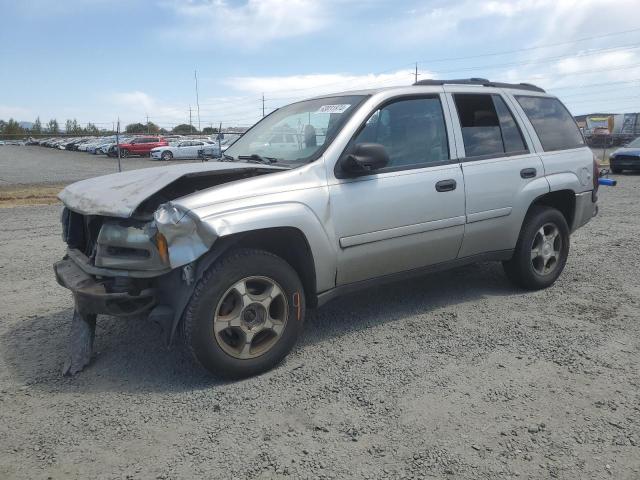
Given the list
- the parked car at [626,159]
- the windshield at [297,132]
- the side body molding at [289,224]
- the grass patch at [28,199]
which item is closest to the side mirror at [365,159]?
the windshield at [297,132]

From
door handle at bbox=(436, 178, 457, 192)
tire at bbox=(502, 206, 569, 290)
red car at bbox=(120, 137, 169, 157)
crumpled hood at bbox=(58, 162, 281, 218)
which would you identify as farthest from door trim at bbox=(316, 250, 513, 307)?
red car at bbox=(120, 137, 169, 157)

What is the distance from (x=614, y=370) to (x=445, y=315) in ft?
4.44

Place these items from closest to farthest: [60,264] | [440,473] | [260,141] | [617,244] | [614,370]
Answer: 1. [440,473]
2. [614,370]
3. [60,264]
4. [260,141]
5. [617,244]

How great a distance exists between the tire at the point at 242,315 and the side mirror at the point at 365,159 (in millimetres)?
815

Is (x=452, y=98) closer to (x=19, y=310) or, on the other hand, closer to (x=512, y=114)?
(x=512, y=114)

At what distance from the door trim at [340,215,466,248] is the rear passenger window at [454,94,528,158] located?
60cm

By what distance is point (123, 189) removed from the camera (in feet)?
11.7

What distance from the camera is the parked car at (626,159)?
18.1 meters

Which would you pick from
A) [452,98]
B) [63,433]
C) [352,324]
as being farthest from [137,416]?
[452,98]

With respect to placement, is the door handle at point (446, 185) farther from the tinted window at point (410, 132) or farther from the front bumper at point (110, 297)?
the front bumper at point (110, 297)

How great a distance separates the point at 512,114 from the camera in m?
4.94

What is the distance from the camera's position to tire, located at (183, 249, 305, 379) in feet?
10.5

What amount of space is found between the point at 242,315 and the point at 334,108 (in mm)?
1809

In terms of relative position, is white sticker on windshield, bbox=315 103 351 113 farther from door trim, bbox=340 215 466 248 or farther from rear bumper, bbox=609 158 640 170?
rear bumper, bbox=609 158 640 170
